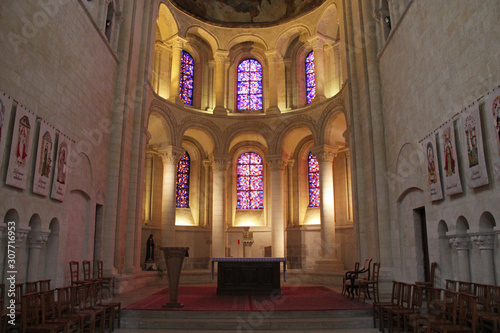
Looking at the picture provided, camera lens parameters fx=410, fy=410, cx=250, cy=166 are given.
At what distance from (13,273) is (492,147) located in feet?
28.1

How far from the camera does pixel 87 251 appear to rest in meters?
11.2

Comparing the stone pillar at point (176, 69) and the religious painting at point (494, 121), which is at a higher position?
the stone pillar at point (176, 69)

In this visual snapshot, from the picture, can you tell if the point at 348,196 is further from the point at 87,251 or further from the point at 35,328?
the point at 35,328

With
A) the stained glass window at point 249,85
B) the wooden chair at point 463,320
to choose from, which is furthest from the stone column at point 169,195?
the wooden chair at point 463,320

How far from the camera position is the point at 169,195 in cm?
1762

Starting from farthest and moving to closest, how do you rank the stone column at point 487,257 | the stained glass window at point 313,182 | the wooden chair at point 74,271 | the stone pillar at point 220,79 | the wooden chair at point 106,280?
1. the stained glass window at point 313,182
2. the stone pillar at point 220,79
3. the wooden chair at point 106,280
4. the wooden chair at point 74,271
5. the stone column at point 487,257

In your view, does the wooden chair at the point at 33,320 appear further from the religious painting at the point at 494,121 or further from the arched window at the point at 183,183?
the arched window at the point at 183,183

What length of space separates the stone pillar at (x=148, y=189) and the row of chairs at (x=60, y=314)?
1036cm

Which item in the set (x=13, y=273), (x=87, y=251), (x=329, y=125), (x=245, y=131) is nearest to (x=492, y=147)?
(x=13, y=273)

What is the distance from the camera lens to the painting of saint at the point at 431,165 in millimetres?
8941

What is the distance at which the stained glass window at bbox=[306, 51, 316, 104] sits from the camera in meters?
20.2

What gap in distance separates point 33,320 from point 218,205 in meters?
13.3

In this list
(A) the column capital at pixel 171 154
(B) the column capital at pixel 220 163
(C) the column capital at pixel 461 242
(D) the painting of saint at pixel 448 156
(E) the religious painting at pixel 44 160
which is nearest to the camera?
(C) the column capital at pixel 461 242

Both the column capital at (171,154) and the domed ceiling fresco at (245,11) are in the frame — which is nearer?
the column capital at (171,154)
